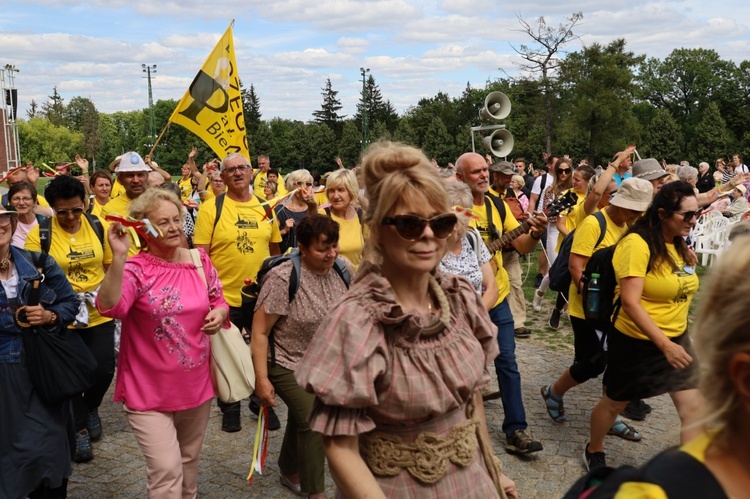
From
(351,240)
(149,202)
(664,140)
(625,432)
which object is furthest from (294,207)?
(664,140)

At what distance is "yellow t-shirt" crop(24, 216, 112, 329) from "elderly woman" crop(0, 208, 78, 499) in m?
1.34

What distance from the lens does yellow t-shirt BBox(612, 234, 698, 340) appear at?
4.61 meters

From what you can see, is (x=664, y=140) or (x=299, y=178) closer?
(x=299, y=178)

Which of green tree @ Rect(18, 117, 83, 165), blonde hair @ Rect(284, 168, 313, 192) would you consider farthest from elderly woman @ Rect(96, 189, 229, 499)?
green tree @ Rect(18, 117, 83, 165)

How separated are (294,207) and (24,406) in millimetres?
4686

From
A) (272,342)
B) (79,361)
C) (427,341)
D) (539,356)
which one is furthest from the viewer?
(539,356)

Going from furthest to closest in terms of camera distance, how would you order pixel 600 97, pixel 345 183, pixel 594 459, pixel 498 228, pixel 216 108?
pixel 600 97
pixel 216 108
pixel 345 183
pixel 498 228
pixel 594 459

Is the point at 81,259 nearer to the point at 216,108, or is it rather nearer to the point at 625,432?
the point at 625,432

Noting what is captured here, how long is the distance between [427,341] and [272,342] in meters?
2.46

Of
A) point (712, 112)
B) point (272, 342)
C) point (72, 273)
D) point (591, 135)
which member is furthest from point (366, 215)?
point (712, 112)

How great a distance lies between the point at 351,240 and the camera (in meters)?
6.67

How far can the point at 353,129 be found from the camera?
78.2 m

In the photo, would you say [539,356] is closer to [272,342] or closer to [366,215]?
[272,342]

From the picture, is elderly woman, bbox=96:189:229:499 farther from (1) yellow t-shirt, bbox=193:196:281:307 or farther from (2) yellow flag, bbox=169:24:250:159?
(2) yellow flag, bbox=169:24:250:159
